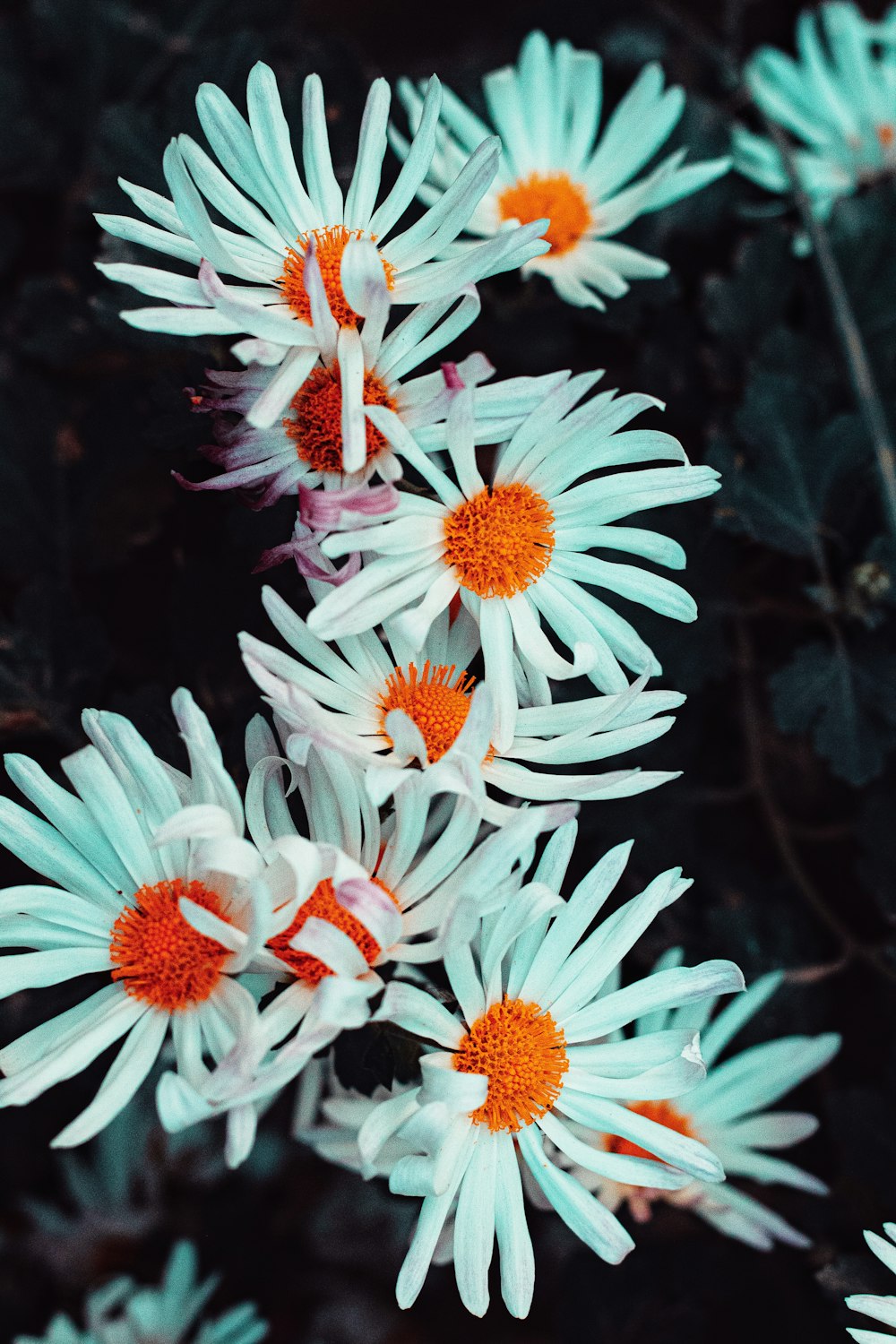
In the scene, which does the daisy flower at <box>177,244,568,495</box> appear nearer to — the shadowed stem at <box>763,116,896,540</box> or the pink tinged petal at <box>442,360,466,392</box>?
the pink tinged petal at <box>442,360,466,392</box>

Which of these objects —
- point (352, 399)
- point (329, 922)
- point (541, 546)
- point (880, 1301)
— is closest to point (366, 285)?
point (352, 399)

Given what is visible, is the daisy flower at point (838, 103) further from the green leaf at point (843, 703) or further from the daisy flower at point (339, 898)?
the daisy flower at point (339, 898)

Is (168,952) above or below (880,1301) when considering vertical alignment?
above

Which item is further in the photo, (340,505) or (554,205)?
(554,205)

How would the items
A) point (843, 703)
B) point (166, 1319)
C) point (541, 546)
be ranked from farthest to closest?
1. point (166, 1319)
2. point (843, 703)
3. point (541, 546)

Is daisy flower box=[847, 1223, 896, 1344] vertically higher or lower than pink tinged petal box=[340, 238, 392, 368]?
lower

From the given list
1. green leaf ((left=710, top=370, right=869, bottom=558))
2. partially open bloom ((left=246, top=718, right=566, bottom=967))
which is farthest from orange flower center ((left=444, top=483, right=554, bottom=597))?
green leaf ((left=710, top=370, right=869, bottom=558))

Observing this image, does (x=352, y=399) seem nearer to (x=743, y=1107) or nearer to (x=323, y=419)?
(x=323, y=419)

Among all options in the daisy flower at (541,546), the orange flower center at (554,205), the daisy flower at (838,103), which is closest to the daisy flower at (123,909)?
the daisy flower at (541,546)
